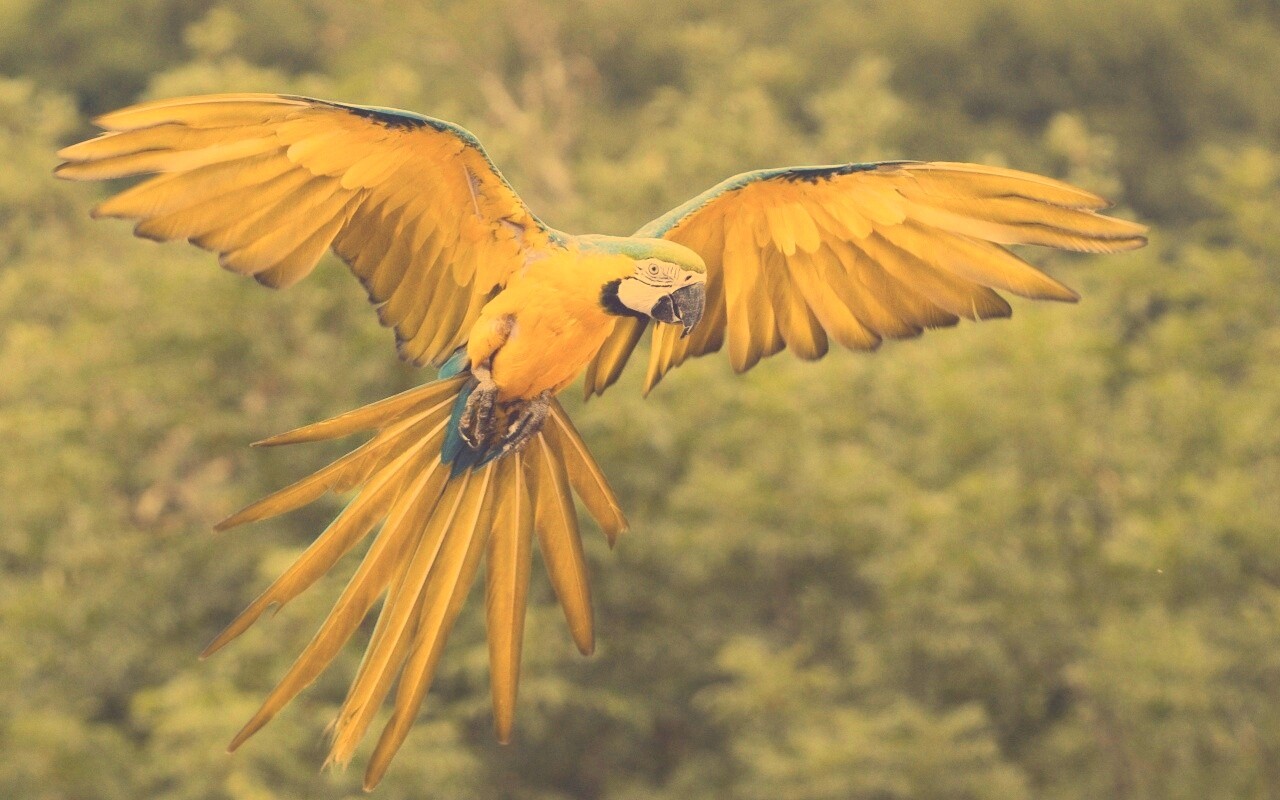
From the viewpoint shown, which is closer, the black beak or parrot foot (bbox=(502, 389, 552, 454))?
the black beak

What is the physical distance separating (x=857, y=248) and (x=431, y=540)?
36.1 inches

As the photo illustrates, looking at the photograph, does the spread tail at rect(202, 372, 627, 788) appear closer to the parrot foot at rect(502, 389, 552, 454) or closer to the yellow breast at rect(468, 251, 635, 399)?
the parrot foot at rect(502, 389, 552, 454)

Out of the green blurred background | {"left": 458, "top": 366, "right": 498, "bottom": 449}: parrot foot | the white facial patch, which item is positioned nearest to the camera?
the white facial patch

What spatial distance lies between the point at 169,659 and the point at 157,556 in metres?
0.59

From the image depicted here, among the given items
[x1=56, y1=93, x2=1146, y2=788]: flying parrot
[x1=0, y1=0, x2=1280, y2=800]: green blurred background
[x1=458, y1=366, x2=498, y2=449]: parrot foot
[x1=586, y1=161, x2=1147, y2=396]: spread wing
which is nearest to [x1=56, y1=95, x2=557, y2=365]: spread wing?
[x1=56, y1=93, x2=1146, y2=788]: flying parrot

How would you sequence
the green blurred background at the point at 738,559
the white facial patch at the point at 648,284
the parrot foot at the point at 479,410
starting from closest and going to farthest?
the white facial patch at the point at 648,284 < the parrot foot at the point at 479,410 < the green blurred background at the point at 738,559

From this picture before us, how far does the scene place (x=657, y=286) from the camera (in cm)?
275

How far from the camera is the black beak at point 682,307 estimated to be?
2.76 metres

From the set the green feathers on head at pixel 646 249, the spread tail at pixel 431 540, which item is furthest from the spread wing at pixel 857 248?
the spread tail at pixel 431 540

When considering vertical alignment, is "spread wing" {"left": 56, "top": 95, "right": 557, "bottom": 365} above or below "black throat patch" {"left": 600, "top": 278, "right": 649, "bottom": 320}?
above

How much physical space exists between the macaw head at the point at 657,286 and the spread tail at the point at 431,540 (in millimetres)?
355

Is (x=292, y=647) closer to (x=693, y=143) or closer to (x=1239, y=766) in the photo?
(x=1239, y=766)

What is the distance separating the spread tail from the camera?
2922 mm

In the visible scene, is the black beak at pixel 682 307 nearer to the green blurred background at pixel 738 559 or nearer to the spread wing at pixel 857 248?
the spread wing at pixel 857 248
